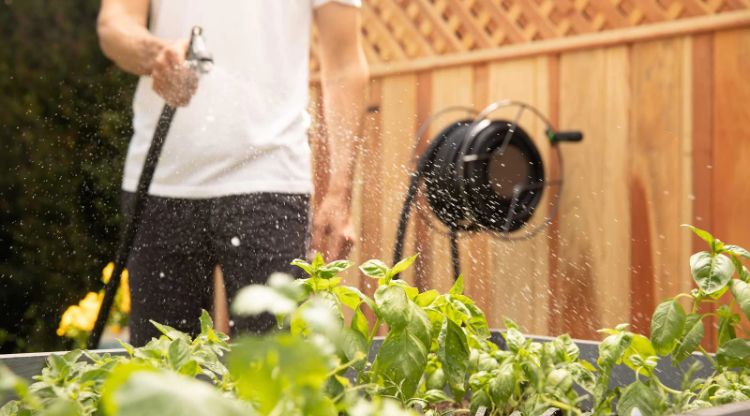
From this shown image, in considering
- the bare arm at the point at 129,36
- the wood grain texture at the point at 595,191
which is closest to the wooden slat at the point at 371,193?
the wood grain texture at the point at 595,191

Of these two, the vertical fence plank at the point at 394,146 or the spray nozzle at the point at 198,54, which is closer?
the spray nozzle at the point at 198,54

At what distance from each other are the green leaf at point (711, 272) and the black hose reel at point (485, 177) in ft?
7.68

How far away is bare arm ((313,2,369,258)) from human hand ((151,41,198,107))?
1.03ft

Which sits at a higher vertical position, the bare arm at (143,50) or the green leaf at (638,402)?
the bare arm at (143,50)

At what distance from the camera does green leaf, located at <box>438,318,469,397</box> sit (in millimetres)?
614

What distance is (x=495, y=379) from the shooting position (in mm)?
624

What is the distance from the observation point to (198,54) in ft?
5.77

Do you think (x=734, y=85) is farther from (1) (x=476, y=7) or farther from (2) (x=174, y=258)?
(2) (x=174, y=258)

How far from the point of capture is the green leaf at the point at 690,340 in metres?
0.66

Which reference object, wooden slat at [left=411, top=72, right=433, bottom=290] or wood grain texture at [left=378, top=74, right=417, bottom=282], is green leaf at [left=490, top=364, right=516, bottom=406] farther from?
wood grain texture at [left=378, top=74, right=417, bottom=282]

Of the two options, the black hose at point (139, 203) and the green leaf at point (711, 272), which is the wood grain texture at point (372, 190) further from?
the green leaf at point (711, 272)

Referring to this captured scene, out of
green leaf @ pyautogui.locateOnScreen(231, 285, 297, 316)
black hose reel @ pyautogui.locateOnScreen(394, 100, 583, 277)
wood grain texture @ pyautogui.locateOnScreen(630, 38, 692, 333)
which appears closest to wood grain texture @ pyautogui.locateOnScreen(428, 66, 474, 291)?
black hose reel @ pyautogui.locateOnScreen(394, 100, 583, 277)

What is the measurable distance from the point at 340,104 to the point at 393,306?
147 centimetres

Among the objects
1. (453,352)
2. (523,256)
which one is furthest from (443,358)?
(523,256)
